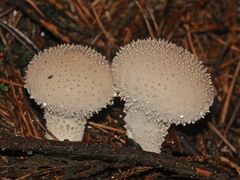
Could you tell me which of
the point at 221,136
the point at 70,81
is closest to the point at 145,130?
the point at 70,81

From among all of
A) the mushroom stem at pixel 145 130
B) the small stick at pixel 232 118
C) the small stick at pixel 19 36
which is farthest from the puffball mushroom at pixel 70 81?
the small stick at pixel 232 118

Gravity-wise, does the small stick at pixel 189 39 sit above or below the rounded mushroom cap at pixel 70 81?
above

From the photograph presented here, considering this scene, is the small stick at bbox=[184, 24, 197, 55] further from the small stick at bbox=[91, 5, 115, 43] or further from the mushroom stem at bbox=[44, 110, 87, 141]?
the mushroom stem at bbox=[44, 110, 87, 141]

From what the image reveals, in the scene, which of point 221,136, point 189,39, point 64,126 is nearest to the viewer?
point 64,126

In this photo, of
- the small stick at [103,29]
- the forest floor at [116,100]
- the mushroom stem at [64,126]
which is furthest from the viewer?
the small stick at [103,29]

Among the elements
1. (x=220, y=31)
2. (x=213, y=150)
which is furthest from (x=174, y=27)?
(x=213, y=150)

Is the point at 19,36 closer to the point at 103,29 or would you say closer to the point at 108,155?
the point at 103,29

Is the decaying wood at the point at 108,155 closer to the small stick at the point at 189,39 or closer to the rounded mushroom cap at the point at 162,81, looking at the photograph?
the rounded mushroom cap at the point at 162,81

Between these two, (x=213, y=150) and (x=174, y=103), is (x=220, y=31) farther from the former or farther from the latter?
(x=174, y=103)
